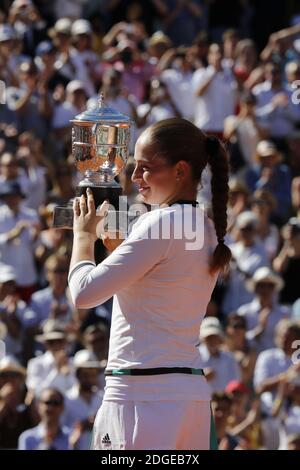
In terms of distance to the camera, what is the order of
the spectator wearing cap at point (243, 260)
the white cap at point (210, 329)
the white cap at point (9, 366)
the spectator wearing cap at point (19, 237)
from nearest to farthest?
the white cap at point (9, 366)
the white cap at point (210, 329)
the spectator wearing cap at point (243, 260)
the spectator wearing cap at point (19, 237)

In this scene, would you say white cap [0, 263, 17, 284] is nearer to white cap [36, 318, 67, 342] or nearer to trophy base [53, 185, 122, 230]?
white cap [36, 318, 67, 342]

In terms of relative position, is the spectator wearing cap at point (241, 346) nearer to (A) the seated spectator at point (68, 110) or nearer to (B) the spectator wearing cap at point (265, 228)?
(B) the spectator wearing cap at point (265, 228)

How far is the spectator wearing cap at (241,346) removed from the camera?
8.59 metres

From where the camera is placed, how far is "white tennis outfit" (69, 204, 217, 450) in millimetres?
3535

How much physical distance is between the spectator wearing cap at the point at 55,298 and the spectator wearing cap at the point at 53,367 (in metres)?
0.57

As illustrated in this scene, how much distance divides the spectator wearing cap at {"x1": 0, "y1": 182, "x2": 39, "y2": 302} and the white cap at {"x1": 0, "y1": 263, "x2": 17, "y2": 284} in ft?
0.42

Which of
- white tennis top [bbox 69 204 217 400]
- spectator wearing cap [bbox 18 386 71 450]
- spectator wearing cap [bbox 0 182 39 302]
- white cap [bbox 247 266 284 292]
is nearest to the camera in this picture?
white tennis top [bbox 69 204 217 400]

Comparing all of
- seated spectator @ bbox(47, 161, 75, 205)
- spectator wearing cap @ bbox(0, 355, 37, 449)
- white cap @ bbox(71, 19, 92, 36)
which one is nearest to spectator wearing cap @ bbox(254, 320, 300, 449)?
spectator wearing cap @ bbox(0, 355, 37, 449)

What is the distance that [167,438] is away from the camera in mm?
3572

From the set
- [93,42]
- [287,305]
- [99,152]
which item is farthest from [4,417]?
[93,42]

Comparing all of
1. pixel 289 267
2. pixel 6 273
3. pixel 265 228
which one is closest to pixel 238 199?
pixel 265 228

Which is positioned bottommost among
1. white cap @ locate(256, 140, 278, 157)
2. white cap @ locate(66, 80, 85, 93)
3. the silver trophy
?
the silver trophy

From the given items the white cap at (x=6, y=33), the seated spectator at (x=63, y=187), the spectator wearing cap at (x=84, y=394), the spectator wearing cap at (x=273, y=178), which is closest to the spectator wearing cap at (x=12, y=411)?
the spectator wearing cap at (x=84, y=394)

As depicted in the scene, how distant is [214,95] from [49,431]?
518cm
